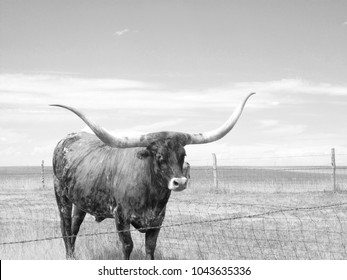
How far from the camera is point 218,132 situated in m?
6.22

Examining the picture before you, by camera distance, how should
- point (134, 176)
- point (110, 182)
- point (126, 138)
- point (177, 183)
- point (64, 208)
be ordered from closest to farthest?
point (177, 183) < point (126, 138) < point (134, 176) < point (110, 182) < point (64, 208)

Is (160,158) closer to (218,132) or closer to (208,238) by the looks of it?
(218,132)

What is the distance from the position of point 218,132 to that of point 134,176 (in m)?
1.10

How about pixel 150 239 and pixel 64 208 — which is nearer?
pixel 150 239

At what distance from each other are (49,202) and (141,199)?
12.3 metres

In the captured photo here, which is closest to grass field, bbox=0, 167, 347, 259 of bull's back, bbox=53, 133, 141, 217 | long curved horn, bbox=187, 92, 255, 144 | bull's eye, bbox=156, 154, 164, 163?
bull's back, bbox=53, 133, 141, 217

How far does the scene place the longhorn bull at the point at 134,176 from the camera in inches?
224

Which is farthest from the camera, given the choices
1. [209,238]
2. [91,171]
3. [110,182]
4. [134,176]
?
[209,238]

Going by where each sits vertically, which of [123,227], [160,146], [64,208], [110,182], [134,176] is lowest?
[64,208]

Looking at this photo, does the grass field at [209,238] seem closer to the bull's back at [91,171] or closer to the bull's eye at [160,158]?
the bull's back at [91,171]

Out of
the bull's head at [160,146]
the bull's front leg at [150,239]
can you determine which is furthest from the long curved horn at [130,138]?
the bull's front leg at [150,239]

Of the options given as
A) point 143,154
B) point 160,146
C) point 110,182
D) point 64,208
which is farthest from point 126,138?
point 64,208
